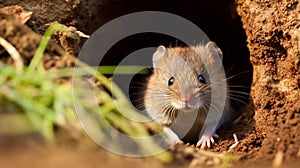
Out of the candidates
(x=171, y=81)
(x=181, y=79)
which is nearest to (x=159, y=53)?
(x=171, y=81)

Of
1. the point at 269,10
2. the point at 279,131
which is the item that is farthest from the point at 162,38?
the point at 279,131

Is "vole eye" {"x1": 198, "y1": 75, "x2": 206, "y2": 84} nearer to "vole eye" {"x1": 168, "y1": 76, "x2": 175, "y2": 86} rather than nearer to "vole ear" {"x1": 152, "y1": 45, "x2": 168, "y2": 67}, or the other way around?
"vole eye" {"x1": 168, "y1": 76, "x2": 175, "y2": 86}

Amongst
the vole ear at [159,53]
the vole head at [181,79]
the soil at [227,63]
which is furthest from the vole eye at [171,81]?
the soil at [227,63]

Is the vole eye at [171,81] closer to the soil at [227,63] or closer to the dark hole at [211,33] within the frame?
the soil at [227,63]

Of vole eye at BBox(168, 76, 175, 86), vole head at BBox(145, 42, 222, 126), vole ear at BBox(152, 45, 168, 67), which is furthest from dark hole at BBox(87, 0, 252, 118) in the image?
vole eye at BBox(168, 76, 175, 86)

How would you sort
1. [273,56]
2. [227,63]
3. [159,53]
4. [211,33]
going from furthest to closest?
[211,33]
[227,63]
[159,53]
[273,56]

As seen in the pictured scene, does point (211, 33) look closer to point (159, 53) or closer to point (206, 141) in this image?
point (159, 53)
